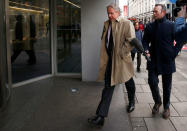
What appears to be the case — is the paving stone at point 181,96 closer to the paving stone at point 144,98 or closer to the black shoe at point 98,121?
the paving stone at point 144,98

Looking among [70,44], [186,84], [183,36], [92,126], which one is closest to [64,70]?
[70,44]

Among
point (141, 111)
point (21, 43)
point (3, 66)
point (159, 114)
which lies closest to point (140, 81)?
point (141, 111)

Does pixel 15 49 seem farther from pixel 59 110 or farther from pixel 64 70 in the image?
pixel 59 110

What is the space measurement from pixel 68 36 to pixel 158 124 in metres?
4.44

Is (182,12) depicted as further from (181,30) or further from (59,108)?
(59,108)

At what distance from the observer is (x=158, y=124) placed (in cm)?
421

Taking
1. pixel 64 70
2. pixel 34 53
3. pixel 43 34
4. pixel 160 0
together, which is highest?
pixel 160 0

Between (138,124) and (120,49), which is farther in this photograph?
(138,124)

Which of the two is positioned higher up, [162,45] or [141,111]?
[162,45]

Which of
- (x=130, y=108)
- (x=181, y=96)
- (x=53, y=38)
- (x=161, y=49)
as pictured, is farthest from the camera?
(x=53, y=38)

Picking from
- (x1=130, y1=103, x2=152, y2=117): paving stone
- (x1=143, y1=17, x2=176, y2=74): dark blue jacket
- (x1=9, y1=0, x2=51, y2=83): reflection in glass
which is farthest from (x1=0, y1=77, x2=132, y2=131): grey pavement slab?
(x1=143, y1=17, x2=176, y2=74): dark blue jacket

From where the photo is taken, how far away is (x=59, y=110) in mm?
4887

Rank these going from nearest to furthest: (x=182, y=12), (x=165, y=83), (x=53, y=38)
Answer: (x=182, y=12), (x=165, y=83), (x=53, y=38)

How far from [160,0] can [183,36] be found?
5283 centimetres
